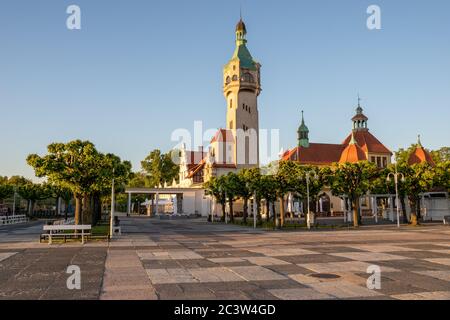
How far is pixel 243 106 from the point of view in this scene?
9006 centimetres

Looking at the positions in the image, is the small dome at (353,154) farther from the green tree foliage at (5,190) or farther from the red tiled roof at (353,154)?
the green tree foliage at (5,190)

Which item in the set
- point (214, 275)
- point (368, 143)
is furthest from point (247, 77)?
point (214, 275)

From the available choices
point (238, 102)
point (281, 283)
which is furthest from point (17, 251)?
A: point (238, 102)

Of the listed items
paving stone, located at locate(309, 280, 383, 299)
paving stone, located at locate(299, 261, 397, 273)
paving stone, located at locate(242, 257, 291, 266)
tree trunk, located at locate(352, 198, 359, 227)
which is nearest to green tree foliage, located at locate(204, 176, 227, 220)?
tree trunk, located at locate(352, 198, 359, 227)

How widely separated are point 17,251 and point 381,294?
17774 millimetres

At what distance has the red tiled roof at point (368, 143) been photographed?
294 ft

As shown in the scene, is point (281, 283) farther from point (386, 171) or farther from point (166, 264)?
point (386, 171)

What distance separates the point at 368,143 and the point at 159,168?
60.6 meters

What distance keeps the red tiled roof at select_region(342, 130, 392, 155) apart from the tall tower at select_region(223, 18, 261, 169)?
23300 mm

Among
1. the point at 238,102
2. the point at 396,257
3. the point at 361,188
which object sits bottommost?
the point at 396,257

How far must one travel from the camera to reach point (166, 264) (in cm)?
1576

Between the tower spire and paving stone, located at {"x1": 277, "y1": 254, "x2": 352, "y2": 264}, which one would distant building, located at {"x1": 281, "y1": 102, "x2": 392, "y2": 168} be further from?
Answer: paving stone, located at {"x1": 277, "y1": 254, "x2": 352, "y2": 264}

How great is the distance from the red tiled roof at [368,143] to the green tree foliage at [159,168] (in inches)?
2180

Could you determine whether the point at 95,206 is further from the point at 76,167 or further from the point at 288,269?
the point at 288,269
